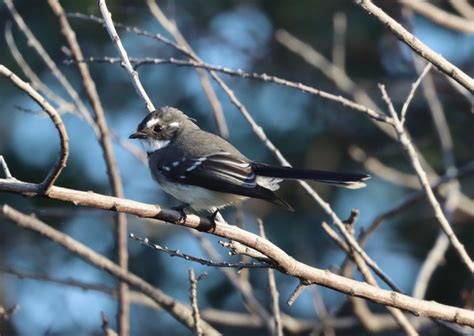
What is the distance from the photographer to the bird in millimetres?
4480

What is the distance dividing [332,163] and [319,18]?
62.0 inches

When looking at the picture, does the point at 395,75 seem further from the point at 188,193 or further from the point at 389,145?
the point at 188,193

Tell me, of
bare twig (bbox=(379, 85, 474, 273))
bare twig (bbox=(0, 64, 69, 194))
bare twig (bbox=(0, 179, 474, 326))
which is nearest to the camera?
bare twig (bbox=(0, 64, 69, 194))

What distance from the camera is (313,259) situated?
828 centimetres

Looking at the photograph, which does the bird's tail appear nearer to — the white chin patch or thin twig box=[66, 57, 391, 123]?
thin twig box=[66, 57, 391, 123]

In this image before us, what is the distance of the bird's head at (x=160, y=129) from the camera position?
547cm

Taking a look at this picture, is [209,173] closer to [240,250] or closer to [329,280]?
[240,250]

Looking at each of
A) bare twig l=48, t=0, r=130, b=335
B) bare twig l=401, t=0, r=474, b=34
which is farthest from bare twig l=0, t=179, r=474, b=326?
bare twig l=401, t=0, r=474, b=34

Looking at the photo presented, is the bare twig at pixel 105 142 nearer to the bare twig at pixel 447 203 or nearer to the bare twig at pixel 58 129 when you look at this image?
the bare twig at pixel 447 203

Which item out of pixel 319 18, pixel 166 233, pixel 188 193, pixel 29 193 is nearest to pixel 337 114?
pixel 319 18

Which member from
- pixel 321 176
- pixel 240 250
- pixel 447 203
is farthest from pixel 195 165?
pixel 447 203

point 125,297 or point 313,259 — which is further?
point 313,259

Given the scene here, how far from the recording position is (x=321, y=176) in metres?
4.46

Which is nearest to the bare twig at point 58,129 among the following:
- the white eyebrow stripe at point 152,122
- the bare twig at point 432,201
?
the bare twig at point 432,201
